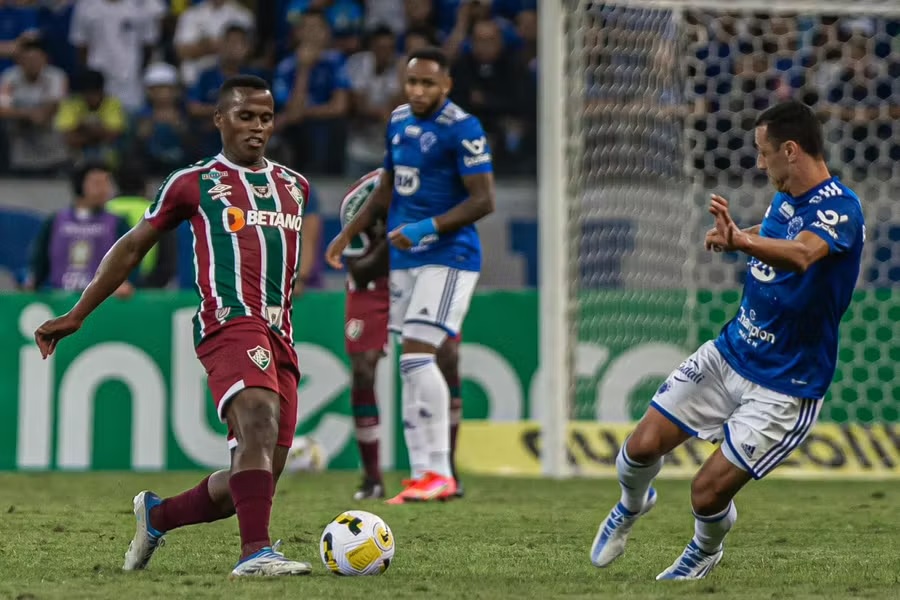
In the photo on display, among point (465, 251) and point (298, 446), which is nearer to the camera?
point (465, 251)

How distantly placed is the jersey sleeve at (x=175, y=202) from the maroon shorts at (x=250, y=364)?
441 millimetres

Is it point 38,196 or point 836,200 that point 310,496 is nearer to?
point 836,200

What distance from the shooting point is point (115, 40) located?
14859 mm

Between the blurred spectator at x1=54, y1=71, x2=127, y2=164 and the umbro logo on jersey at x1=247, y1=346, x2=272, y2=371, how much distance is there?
8.98 meters

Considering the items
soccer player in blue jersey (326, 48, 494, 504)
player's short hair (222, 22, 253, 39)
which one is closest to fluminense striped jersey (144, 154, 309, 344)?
soccer player in blue jersey (326, 48, 494, 504)

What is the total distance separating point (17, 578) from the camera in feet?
17.0

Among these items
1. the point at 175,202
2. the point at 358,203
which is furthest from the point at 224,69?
the point at 175,202

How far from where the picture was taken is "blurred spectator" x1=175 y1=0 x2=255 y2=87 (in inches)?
583

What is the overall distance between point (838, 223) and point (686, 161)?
5.97m

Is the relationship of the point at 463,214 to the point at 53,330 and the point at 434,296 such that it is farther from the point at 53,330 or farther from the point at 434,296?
the point at 53,330

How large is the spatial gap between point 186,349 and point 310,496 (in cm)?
257

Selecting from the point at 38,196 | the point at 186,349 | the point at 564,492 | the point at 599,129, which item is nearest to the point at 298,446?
the point at 186,349

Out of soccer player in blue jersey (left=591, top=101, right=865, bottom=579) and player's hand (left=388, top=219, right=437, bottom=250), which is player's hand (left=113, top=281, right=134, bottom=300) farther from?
soccer player in blue jersey (left=591, top=101, right=865, bottom=579)

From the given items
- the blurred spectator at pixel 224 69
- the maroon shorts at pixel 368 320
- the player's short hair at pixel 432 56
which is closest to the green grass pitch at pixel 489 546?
the maroon shorts at pixel 368 320
